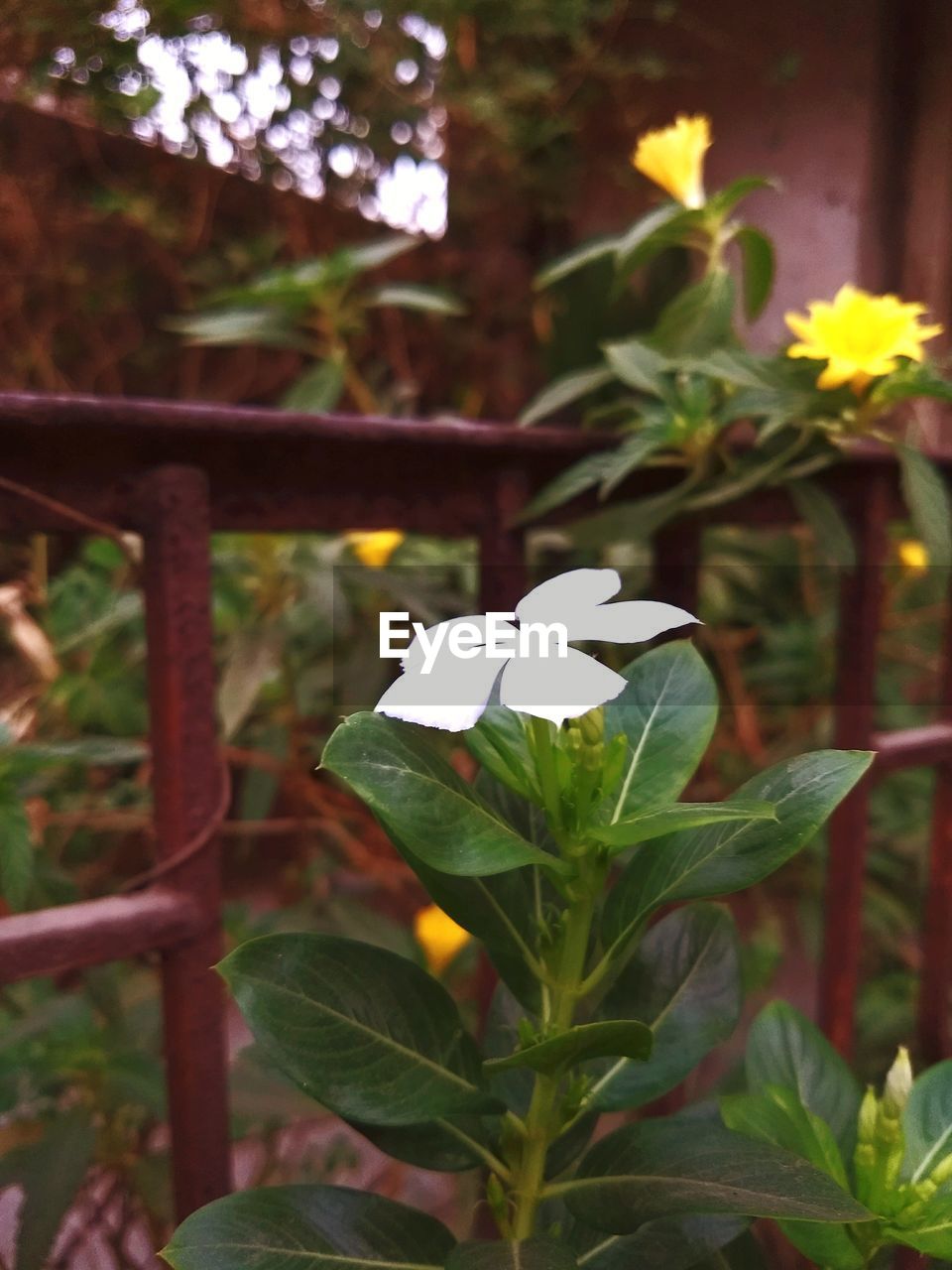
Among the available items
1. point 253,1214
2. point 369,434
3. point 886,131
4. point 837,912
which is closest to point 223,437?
point 369,434

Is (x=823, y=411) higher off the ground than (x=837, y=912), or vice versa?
(x=823, y=411)

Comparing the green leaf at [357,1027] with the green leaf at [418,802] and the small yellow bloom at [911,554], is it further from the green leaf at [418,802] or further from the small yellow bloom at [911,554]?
the small yellow bloom at [911,554]

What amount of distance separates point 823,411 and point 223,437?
1.43ft

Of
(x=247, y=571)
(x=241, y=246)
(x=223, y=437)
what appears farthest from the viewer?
(x=241, y=246)

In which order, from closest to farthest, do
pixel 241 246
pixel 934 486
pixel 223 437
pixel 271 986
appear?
pixel 271 986 → pixel 223 437 → pixel 934 486 → pixel 241 246

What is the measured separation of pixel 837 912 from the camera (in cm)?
79

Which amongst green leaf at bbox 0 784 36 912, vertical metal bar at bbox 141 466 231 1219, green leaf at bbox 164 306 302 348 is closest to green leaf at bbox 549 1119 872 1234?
vertical metal bar at bbox 141 466 231 1219

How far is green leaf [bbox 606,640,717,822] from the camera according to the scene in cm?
37

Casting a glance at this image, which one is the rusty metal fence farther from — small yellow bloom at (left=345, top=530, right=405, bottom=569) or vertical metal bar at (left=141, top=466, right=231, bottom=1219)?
small yellow bloom at (left=345, top=530, right=405, bottom=569)

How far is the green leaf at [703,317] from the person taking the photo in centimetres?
68

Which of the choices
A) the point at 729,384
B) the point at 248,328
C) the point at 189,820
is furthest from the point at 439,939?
the point at 248,328

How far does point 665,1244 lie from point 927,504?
A: 51 cm

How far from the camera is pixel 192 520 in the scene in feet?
1.64

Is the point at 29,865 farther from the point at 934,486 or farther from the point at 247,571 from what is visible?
the point at 934,486
